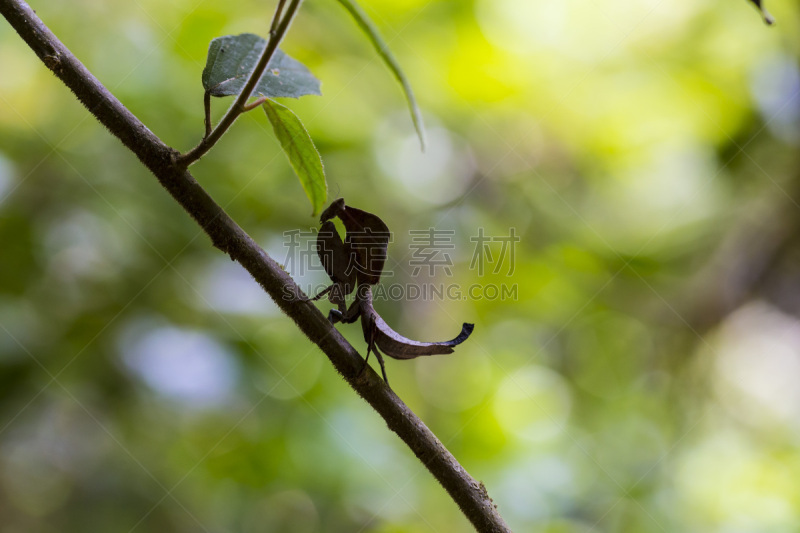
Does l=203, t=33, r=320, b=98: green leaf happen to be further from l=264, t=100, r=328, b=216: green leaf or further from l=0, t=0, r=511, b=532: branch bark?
l=0, t=0, r=511, b=532: branch bark

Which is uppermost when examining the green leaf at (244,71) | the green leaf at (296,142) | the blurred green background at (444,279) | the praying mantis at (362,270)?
the green leaf at (244,71)

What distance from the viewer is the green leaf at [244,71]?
790mm

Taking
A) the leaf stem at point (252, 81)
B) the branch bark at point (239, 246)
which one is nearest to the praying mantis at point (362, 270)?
the branch bark at point (239, 246)

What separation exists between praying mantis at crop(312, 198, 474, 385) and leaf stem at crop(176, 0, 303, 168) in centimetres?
30

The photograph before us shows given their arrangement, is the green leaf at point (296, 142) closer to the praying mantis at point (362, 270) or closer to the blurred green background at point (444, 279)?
the praying mantis at point (362, 270)

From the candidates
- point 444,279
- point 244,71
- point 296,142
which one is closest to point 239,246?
point 296,142

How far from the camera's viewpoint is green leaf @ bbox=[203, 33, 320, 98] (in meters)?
0.79

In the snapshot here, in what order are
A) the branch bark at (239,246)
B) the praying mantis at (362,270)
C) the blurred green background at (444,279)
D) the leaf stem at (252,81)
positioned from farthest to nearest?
1. the blurred green background at (444,279)
2. the praying mantis at (362,270)
3. the branch bark at (239,246)
4. the leaf stem at (252,81)

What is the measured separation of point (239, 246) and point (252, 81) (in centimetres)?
22

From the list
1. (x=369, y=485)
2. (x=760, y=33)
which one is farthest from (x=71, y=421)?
(x=760, y=33)

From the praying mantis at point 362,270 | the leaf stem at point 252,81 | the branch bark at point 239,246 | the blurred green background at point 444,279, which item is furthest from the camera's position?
the blurred green background at point 444,279

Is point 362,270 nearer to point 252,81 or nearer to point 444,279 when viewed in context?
point 252,81

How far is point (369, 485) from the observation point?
179 cm

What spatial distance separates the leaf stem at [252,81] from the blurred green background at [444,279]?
99 cm
